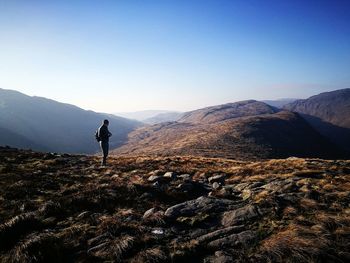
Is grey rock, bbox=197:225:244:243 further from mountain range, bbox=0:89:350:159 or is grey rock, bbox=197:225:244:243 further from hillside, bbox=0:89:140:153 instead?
hillside, bbox=0:89:140:153

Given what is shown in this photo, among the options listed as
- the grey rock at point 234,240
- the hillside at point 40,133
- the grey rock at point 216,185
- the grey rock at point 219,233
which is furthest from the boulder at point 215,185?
the hillside at point 40,133

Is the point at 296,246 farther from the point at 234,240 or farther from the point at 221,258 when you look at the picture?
the point at 221,258

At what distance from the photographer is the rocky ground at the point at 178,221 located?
560 cm

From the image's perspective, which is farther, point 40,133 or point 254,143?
point 40,133

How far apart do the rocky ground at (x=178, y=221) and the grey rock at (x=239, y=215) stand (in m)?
0.03

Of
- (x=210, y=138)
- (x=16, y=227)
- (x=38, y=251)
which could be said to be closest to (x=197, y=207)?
(x=38, y=251)

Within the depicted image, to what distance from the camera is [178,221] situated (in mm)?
7383

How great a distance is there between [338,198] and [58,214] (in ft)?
27.2

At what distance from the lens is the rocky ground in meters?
5.60

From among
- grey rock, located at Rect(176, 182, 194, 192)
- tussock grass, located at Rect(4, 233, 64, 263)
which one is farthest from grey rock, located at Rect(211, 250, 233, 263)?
grey rock, located at Rect(176, 182, 194, 192)

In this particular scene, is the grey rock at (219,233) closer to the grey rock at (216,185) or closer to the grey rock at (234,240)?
Result: the grey rock at (234,240)

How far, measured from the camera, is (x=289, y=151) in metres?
79.4

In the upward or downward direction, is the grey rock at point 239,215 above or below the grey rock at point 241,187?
above

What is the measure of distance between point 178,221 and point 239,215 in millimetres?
1632
